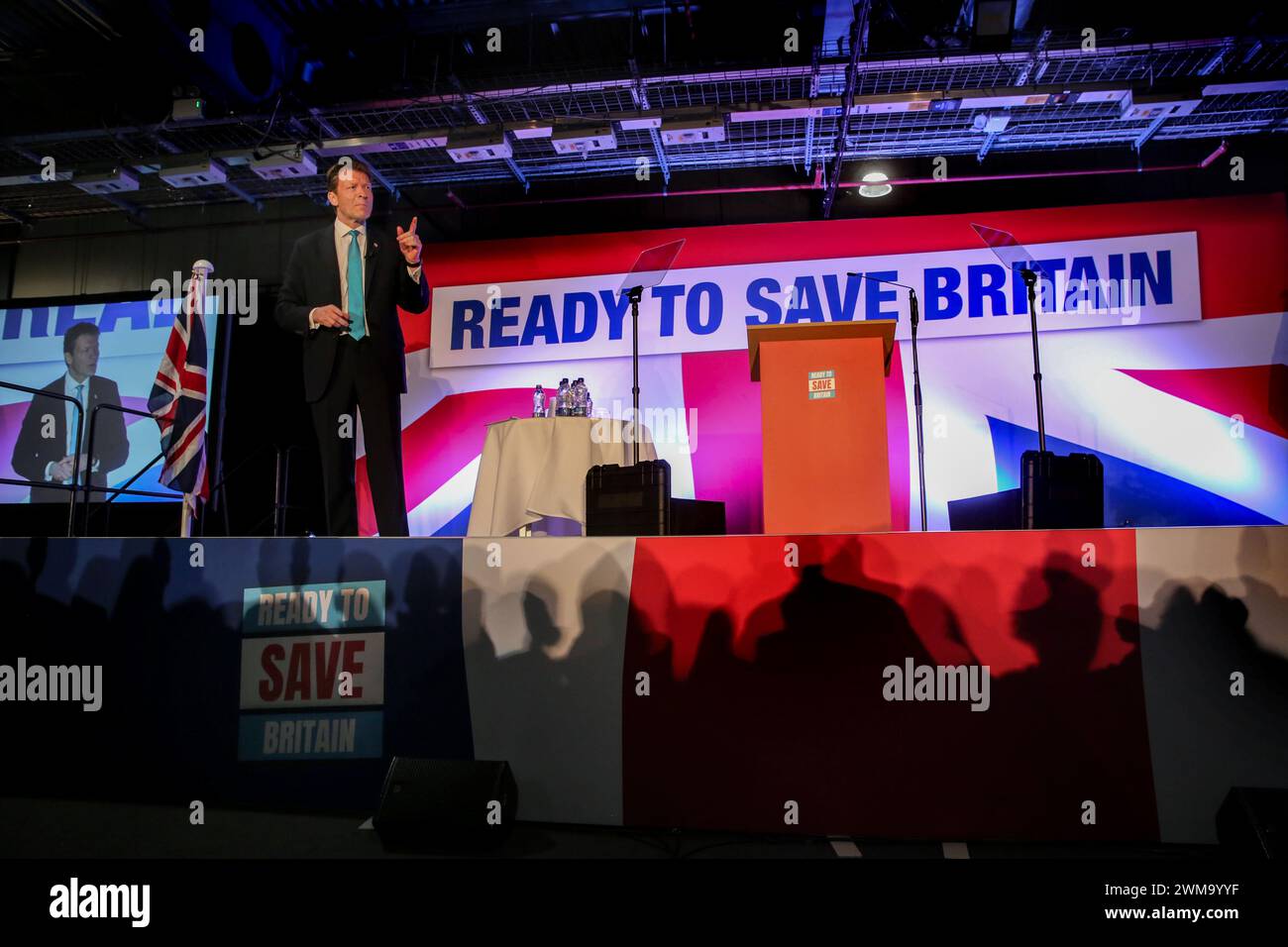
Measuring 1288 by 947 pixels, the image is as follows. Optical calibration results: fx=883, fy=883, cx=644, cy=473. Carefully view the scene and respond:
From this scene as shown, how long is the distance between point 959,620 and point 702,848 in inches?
33.4

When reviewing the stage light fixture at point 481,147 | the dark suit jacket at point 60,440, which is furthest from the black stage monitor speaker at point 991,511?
the dark suit jacket at point 60,440

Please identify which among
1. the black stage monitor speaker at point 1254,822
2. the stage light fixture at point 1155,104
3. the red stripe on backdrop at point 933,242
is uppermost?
the stage light fixture at point 1155,104

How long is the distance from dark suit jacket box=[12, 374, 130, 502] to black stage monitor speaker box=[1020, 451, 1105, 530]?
619 centimetres

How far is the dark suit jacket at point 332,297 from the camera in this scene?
3.66m

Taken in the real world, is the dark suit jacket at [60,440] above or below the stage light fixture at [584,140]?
below

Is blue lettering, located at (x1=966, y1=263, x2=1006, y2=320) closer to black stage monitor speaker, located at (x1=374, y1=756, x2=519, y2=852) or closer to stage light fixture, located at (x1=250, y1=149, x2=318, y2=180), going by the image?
stage light fixture, located at (x1=250, y1=149, x2=318, y2=180)

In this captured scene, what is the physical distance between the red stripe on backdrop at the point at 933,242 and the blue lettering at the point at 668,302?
21cm

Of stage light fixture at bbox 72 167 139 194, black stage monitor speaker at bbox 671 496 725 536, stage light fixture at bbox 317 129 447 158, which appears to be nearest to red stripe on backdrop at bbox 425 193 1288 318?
stage light fixture at bbox 317 129 447 158

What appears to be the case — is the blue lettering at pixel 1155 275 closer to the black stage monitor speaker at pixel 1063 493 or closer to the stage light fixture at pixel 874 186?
the stage light fixture at pixel 874 186

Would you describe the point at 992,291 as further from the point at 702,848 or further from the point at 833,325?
the point at 702,848

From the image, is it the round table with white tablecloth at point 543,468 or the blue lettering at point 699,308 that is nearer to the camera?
the round table with white tablecloth at point 543,468

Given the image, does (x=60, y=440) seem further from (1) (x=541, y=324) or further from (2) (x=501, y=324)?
(1) (x=541, y=324)

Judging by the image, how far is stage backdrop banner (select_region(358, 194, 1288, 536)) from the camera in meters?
5.74

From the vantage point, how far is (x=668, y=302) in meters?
6.41
